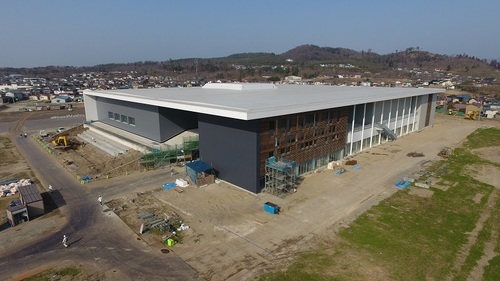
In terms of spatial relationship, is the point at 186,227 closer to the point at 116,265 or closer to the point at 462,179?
the point at 116,265

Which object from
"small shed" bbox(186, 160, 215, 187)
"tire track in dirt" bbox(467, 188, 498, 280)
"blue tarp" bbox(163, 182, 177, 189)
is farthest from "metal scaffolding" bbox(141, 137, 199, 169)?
"tire track in dirt" bbox(467, 188, 498, 280)

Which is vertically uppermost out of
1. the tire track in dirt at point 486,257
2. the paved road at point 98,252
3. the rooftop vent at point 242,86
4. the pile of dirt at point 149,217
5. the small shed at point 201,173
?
the rooftop vent at point 242,86

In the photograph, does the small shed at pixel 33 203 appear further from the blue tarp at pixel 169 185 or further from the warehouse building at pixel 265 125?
the warehouse building at pixel 265 125

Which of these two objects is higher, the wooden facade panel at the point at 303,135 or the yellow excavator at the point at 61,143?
the wooden facade panel at the point at 303,135

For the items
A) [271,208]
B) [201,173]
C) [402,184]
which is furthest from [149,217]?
[402,184]

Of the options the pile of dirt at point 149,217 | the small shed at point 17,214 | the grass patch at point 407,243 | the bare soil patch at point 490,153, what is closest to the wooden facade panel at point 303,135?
the pile of dirt at point 149,217
